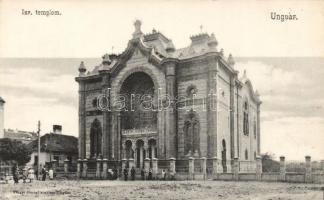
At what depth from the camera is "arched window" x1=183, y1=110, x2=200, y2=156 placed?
32188 mm

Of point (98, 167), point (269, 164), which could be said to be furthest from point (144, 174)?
point (269, 164)

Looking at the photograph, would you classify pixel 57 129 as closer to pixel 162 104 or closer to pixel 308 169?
pixel 162 104

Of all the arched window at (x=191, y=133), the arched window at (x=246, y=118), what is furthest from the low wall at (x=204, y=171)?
the arched window at (x=246, y=118)

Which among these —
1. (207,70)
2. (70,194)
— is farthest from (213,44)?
(70,194)

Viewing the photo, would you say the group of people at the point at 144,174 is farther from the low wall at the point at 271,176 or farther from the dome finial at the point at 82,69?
the dome finial at the point at 82,69

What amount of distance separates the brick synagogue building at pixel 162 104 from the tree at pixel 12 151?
779 cm

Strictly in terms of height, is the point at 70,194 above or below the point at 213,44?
below

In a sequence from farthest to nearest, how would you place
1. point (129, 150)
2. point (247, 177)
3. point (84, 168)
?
point (129, 150) → point (84, 168) → point (247, 177)

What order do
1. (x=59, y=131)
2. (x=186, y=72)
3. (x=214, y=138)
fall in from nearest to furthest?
(x=214, y=138) → (x=186, y=72) → (x=59, y=131)

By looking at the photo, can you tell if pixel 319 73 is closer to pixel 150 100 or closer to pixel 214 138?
pixel 214 138

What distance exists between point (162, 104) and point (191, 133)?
320 centimetres

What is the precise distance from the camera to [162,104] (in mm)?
33156

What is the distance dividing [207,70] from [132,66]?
6.96 metres

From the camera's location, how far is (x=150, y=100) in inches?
1412
